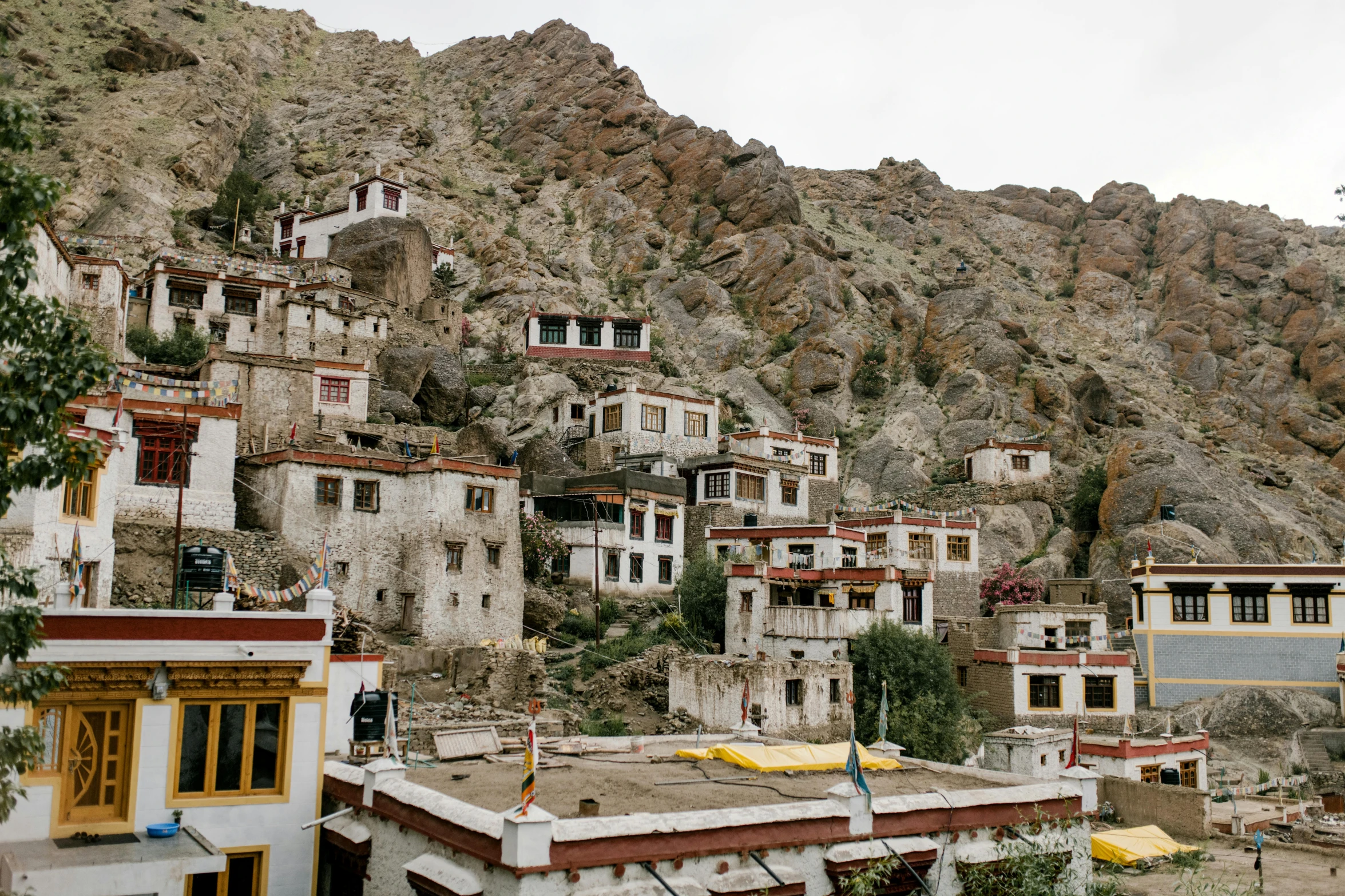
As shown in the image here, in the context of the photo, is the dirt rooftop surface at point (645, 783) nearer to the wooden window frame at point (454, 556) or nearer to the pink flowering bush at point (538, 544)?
the wooden window frame at point (454, 556)

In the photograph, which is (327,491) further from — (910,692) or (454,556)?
(910,692)

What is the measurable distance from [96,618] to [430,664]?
21792 mm

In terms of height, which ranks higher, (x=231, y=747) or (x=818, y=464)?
(x=818, y=464)

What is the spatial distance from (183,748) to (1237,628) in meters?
48.0

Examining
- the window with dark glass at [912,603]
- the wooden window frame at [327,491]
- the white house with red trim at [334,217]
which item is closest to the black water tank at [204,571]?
the wooden window frame at [327,491]

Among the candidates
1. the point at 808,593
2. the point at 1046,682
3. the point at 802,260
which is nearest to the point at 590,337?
the point at 802,260

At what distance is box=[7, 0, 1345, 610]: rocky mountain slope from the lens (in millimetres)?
71250

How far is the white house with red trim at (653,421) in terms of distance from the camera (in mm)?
61031

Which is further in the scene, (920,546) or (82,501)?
(920,546)

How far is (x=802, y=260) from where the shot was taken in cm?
8756

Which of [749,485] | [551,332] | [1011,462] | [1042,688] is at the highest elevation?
[551,332]

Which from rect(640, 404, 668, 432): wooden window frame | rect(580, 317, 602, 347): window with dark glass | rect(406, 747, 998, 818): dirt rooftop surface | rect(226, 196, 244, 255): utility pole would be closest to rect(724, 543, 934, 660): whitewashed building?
rect(640, 404, 668, 432): wooden window frame

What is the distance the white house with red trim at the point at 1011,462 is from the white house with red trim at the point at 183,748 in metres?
55.7

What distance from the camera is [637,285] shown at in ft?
294
